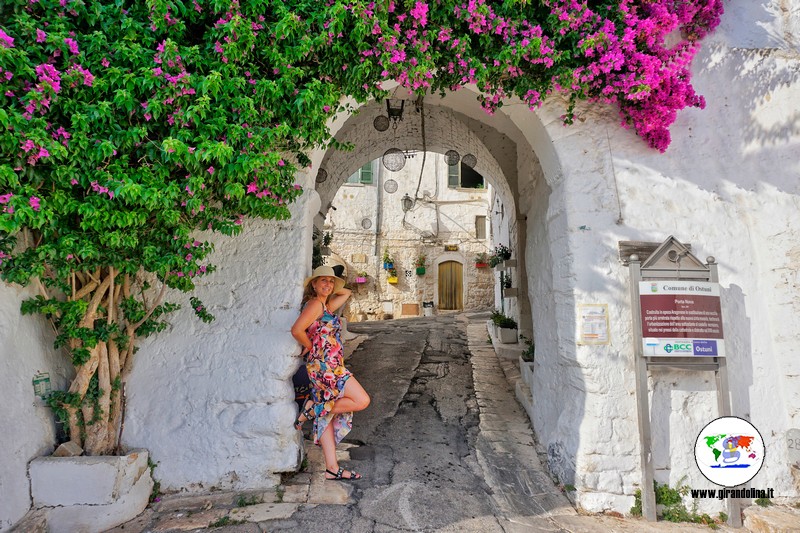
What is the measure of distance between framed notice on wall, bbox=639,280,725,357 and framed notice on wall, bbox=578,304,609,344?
0.26 metres

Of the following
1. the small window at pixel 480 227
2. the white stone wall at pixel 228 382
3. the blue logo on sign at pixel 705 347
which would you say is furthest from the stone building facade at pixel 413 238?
the blue logo on sign at pixel 705 347

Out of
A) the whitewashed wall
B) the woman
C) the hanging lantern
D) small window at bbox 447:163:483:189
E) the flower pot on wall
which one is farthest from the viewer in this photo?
small window at bbox 447:163:483:189

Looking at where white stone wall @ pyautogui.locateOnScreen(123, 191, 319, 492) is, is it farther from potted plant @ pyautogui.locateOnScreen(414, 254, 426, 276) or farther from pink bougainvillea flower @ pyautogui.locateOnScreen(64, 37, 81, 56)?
potted plant @ pyautogui.locateOnScreen(414, 254, 426, 276)

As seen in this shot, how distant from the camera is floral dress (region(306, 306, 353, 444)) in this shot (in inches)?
128

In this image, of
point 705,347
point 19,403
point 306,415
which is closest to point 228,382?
point 306,415

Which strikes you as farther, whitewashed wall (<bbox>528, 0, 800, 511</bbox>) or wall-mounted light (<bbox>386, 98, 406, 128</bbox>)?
wall-mounted light (<bbox>386, 98, 406, 128</bbox>)

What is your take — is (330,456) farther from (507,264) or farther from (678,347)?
(507,264)

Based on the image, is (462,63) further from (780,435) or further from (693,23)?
(780,435)

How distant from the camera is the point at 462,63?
3170mm

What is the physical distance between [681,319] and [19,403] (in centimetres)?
433

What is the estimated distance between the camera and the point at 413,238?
16.0 meters

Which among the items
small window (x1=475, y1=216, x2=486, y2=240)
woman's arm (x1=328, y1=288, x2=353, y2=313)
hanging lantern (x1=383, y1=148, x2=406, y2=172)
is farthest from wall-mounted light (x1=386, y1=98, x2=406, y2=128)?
small window (x1=475, y1=216, x2=486, y2=240)

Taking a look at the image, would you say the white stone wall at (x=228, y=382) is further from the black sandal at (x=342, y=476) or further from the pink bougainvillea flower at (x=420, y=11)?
the pink bougainvillea flower at (x=420, y=11)

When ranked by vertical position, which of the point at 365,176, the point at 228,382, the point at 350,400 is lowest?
the point at 350,400
